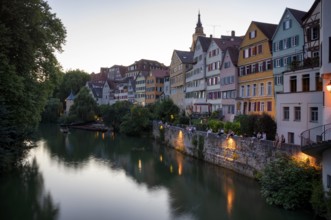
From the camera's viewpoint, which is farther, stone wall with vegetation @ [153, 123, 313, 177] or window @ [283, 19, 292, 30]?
window @ [283, 19, 292, 30]

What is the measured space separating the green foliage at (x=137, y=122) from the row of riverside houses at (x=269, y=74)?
6.59 metres

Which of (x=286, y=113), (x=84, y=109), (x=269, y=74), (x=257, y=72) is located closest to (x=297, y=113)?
(x=286, y=113)

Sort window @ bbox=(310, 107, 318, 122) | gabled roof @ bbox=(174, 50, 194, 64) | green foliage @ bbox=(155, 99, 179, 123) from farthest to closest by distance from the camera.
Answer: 1. gabled roof @ bbox=(174, 50, 194, 64)
2. green foliage @ bbox=(155, 99, 179, 123)
3. window @ bbox=(310, 107, 318, 122)

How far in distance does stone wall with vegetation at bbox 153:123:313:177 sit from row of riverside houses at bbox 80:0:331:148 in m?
2.31

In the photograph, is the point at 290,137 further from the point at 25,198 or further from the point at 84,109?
the point at 84,109

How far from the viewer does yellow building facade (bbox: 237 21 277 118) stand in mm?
35750

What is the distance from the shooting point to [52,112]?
311 feet

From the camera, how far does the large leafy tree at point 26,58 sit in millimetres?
20003

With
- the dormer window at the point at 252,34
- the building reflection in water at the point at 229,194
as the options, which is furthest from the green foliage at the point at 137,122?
the building reflection in water at the point at 229,194

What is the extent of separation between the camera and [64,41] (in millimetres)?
27234

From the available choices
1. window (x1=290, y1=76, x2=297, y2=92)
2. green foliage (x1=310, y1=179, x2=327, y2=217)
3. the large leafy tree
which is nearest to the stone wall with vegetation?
green foliage (x1=310, y1=179, x2=327, y2=217)

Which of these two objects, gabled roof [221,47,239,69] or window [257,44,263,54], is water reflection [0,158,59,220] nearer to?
window [257,44,263,54]

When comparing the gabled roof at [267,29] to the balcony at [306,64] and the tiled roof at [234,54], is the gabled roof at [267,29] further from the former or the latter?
the balcony at [306,64]

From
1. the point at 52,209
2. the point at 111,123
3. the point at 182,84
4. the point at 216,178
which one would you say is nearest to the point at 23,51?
the point at 52,209
